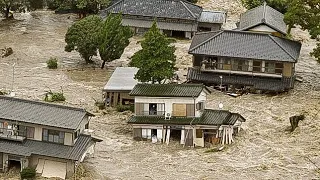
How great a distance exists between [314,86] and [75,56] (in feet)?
68.6

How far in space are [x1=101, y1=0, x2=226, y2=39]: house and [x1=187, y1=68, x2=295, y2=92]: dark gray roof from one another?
560 inches

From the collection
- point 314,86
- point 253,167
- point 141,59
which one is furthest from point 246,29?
point 253,167

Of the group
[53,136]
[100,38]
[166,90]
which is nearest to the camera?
[53,136]

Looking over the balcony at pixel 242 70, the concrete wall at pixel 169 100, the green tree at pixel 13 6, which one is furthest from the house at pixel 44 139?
the green tree at pixel 13 6

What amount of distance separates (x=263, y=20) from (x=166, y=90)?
58.9ft

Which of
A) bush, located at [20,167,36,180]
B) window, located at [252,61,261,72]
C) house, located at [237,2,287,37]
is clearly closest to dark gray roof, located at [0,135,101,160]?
bush, located at [20,167,36,180]

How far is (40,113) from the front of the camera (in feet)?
121

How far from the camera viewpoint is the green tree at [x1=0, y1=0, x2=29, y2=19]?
224 feet

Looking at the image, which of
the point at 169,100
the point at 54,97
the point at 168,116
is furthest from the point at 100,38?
the point at 168,116

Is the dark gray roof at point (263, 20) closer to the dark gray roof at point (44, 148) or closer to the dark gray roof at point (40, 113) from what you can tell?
the dark gray roof at point (40, 113)

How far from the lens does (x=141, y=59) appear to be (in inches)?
1810

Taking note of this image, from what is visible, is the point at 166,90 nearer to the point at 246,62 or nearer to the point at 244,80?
the point at 244,80

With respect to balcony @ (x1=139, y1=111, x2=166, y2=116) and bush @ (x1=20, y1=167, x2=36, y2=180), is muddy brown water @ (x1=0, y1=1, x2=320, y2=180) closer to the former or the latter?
balcony @ (x1=139, y1=111, x2=166, y2=116)

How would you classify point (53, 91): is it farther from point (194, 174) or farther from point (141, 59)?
point (194, 174)
